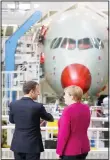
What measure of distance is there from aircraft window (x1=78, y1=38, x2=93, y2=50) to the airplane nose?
0.75 m

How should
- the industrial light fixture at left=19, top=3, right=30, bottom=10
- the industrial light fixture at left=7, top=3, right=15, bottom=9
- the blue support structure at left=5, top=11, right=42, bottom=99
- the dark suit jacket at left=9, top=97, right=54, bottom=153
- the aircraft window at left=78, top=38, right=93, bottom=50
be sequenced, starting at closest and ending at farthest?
1. the dark suit jacket at left=9, top=97, right=54, bottom=153
2. the blue support structure at left=5, top=11, right=42, bottom=99
3. the aircraft window at left=78, top=38, right=93, bottom=50
4. the industrial light fixture at left=7, top=3, right=15, bottom=9
5. the industrial light fixture at left=19, top=3, right=30, bottom=10

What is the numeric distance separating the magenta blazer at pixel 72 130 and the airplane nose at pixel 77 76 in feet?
18.1

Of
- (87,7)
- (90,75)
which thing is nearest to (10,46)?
(90,75)

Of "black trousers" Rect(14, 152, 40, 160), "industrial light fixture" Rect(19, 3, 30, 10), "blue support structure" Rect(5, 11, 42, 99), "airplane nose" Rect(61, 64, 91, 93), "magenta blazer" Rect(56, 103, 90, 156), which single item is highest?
"industrial light fixture" Rect(19, 3, 30, 10)

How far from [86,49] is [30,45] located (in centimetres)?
157

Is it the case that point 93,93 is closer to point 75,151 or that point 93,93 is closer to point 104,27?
point 104,27

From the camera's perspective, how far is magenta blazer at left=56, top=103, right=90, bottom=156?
127 inches

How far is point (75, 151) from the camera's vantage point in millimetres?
3291

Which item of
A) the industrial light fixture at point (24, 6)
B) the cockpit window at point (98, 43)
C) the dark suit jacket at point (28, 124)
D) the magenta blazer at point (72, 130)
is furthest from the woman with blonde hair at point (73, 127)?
the industrial light fixture at point (24, 6)

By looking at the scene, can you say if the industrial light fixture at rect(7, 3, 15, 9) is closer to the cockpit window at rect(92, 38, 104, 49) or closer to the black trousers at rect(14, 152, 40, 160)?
the cockpit window at rect(92, 38, 104, 49)

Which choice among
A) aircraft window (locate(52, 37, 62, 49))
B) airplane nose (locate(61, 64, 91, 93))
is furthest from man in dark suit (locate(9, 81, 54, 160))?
aircraft window (locate(52, 37, 62, 49))

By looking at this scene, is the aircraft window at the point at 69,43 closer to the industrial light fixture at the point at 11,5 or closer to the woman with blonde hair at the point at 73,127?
the industrial light fixture at the point at 11,5

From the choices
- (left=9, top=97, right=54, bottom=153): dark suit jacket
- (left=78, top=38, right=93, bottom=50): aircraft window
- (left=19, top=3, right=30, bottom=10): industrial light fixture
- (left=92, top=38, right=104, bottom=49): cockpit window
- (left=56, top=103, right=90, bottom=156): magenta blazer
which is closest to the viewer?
(left=56, top=103, right=90, bottom=156): magenta blazer

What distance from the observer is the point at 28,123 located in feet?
11.3
